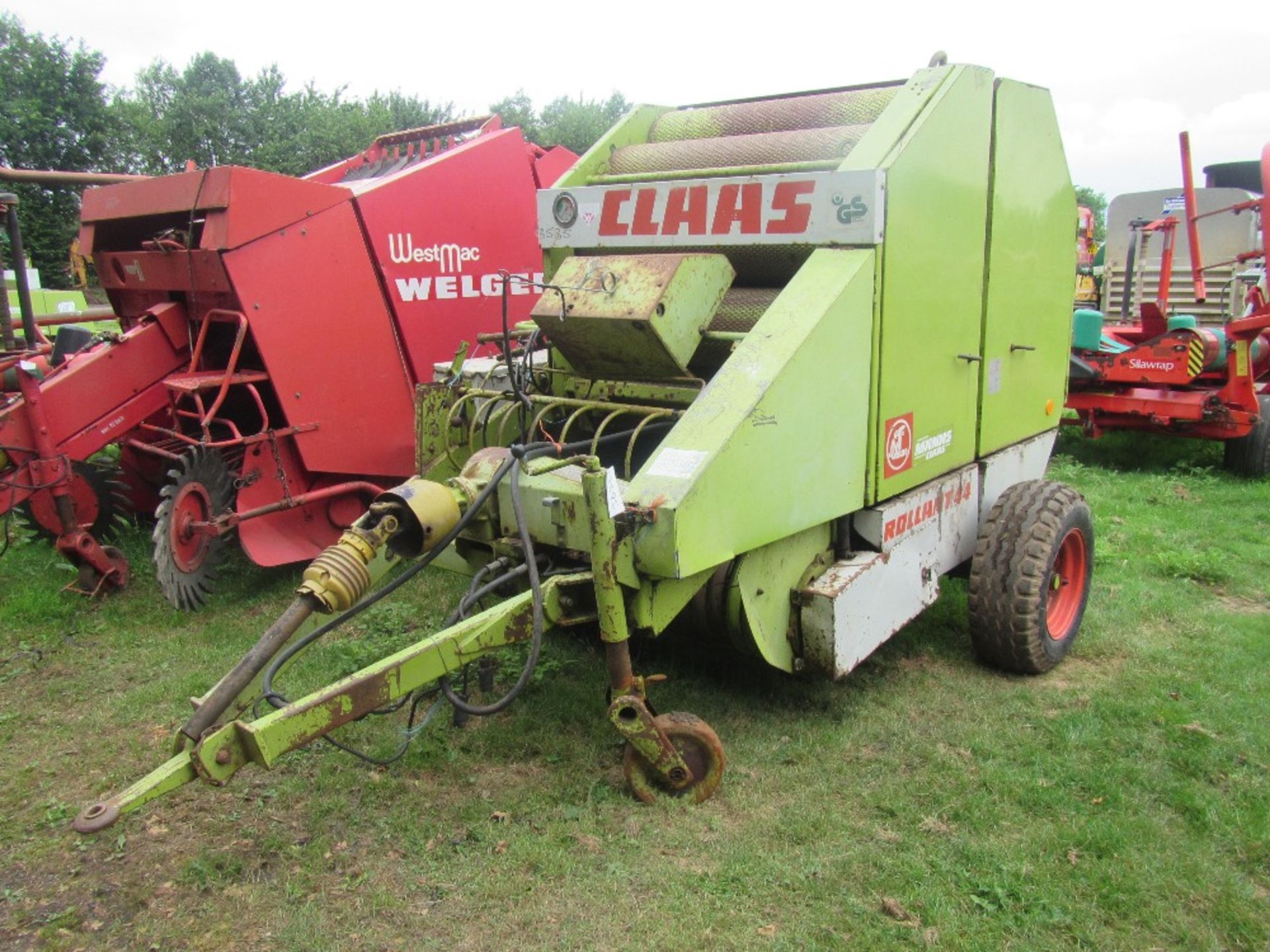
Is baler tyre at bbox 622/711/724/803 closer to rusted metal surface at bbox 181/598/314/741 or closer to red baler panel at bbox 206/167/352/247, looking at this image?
rusted metal surface at bbox 181/598/314/741

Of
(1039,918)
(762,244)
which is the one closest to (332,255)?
(762,244)

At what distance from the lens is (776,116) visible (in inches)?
158

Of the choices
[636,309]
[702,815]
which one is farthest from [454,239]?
[702,815]

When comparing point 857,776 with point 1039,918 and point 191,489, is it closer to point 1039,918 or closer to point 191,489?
point 1039,918

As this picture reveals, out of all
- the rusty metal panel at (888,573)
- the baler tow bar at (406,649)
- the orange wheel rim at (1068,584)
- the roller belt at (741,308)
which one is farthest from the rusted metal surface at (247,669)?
the orange wheel rim at (1068,584)

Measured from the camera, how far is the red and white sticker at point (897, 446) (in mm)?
3478

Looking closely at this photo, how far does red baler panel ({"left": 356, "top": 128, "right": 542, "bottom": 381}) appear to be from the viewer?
5.36m

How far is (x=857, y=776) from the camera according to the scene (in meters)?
3.14

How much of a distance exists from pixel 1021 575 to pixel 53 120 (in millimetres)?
28396

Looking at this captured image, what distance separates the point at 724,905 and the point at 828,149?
8.60 ft

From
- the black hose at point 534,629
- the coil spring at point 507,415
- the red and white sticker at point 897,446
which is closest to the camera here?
the black hose at point 534,629

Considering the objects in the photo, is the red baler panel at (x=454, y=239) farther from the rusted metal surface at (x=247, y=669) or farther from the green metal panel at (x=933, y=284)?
the rusted metal surface at (x=247, y=669)

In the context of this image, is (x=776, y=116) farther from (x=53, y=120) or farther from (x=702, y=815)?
(x=53, y=120)

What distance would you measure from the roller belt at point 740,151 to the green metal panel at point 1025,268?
689 mm
